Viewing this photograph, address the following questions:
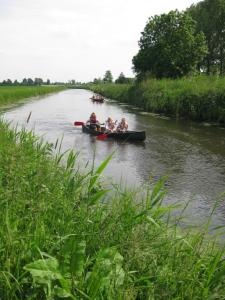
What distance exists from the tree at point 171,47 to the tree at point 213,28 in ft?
18.7

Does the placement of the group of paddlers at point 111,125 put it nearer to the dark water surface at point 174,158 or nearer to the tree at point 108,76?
the dark water surface at point 174,158

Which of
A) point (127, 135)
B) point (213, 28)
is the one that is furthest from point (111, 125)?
point (213, 28)

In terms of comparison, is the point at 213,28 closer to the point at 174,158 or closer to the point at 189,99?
the point at 189,99

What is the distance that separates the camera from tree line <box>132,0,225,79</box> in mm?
41156

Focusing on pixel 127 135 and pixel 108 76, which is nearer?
pixel 127 135

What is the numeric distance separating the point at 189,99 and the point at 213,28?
90.9 ft

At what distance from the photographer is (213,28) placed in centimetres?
4931

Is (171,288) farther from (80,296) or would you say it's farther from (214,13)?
(214,13)

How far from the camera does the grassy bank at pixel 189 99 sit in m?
23.0

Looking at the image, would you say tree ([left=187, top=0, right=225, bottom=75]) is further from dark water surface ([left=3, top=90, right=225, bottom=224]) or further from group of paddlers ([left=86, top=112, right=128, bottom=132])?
group of paddlers ([left=86, top=112, right=128, bottom=132])

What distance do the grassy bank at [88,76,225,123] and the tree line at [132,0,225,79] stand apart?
281 inches

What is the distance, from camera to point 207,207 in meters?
8.32

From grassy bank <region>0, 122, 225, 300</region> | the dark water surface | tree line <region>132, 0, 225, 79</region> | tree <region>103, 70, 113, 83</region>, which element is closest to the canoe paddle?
the dark water surface

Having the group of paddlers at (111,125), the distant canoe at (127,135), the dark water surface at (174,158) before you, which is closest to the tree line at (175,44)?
the dark water surface at (174,158)
